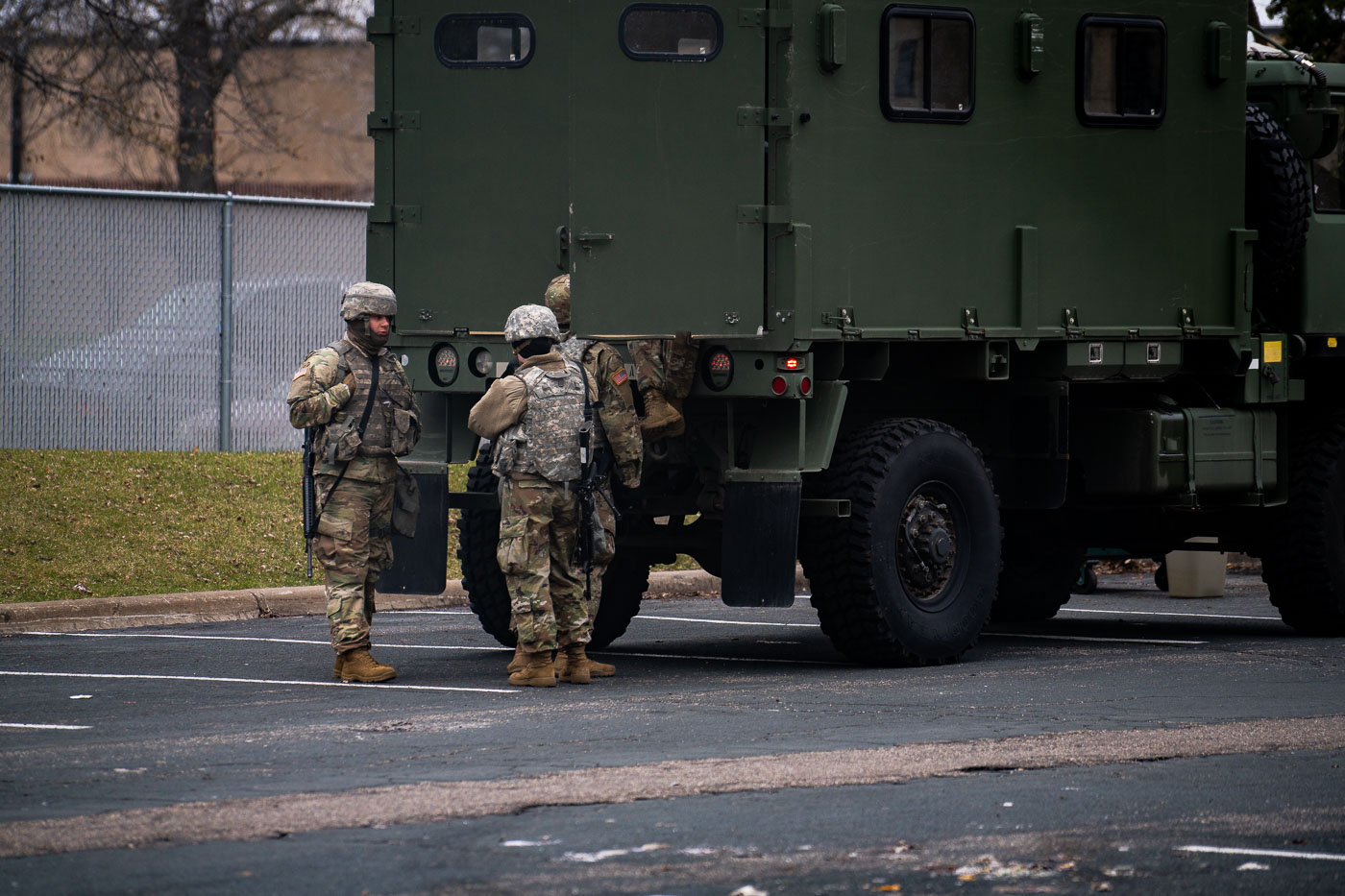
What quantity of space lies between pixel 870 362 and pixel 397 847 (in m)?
5.47

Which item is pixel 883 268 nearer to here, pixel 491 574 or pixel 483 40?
pixel 483 40

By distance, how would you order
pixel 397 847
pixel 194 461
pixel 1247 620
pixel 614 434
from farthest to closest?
pixel 194 461 < pixel 1247 620 < pixel 614 434 < pixel 397 847

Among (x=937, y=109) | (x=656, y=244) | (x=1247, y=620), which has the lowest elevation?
(x=1247, y=620)

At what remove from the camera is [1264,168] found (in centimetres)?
1306

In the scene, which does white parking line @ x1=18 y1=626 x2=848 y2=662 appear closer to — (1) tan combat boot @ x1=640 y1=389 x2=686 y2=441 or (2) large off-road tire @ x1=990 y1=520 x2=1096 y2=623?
(1) tan combat boot @ x1=640 y1=389 x2=686 y2=441

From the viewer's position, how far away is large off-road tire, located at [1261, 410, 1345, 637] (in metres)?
13.1

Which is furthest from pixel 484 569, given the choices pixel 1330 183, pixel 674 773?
pixel 1330 183

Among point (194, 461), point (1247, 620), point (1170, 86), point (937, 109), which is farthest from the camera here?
point (194, 461)

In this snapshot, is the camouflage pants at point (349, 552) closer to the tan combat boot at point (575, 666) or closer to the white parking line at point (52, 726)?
the tan combat boot at point (575, 666)

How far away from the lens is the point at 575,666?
10.7 metres

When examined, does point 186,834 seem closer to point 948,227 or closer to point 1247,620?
point 948,227

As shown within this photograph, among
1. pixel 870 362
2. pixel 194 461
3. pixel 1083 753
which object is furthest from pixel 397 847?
pixel 194 461

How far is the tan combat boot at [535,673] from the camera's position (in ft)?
34.3

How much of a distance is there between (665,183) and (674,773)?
3.97 metres
